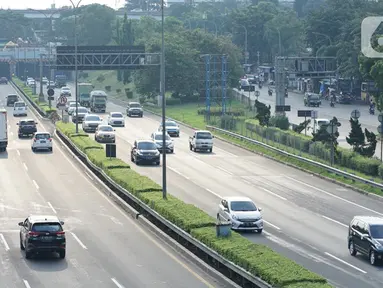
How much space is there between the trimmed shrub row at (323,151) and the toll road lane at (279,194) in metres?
2.56

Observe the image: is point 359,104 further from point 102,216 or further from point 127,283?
point 127,283

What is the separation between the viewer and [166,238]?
38.6 m

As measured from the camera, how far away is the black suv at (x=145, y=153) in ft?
210

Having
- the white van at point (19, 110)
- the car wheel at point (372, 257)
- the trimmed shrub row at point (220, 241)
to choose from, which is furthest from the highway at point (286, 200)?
the white van at point (19, 110)

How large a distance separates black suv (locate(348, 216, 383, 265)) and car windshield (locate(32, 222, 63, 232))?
1034cm

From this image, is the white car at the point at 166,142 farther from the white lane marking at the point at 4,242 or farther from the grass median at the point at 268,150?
the white lane marking at the point at 4,242

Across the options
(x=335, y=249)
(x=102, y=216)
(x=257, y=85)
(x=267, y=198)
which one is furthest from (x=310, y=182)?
(x=257, y=85)

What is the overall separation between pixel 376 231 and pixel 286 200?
15.1m

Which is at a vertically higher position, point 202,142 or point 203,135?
point 203,135

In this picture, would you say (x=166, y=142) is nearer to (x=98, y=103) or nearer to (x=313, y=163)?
(x=313, y=163)

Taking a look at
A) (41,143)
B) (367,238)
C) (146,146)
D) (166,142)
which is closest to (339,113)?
(166,142)

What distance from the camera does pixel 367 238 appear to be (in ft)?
114

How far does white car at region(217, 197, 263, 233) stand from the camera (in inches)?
1592

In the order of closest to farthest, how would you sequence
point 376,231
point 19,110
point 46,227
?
Answer: point 46,227 < point 376,231 < point 19,110
